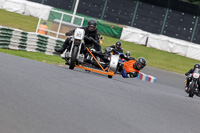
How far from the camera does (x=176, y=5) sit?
3491cm

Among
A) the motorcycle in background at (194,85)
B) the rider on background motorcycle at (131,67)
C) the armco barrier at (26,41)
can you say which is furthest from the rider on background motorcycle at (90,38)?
the armco barrier at (26,41)

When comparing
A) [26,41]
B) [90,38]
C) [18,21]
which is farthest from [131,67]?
[18,21]

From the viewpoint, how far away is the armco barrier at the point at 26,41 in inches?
584

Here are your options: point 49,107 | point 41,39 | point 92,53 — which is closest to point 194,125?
point 49,107

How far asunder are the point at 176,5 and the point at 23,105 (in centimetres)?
3092

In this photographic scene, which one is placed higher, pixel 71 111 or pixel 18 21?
pixel 18 21

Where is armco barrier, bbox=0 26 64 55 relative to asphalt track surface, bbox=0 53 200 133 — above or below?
above

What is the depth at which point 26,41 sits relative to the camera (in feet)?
52.0

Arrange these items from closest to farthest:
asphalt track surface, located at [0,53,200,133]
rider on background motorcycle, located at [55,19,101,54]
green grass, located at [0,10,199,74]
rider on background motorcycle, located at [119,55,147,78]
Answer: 1. asphalt track surface, located at [0,53,200,133]
2. rider on background motorcycle, located at [55,19,101,54]
3. rider on background motorcycle, located at [119,55,147,78]
4. green grass, located at [0,10,199,74]

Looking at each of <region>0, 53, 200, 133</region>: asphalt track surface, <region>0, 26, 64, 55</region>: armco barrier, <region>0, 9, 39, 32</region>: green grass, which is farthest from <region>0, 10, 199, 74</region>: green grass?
<region>0, 53, 200, 133</region>: asphalt track surface

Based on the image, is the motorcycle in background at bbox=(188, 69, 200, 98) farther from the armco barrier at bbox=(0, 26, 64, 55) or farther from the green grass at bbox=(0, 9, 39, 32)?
the green grass at bbox=(0, 9, 39, 32)

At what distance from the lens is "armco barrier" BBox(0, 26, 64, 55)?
14844 millimetres

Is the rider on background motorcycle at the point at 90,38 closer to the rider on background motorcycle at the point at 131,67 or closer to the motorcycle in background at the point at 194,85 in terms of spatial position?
the rider on background motorcycle at the point at 131,67

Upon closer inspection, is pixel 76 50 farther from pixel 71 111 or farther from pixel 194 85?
pixel 71 111
